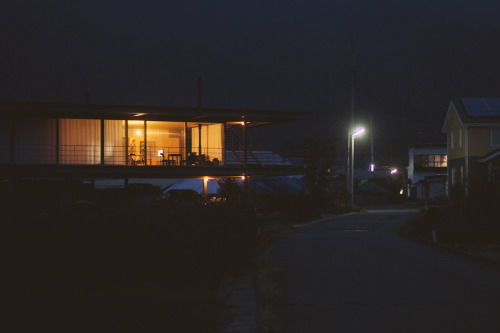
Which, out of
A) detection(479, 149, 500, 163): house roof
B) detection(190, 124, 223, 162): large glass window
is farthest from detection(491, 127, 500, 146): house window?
detection(190, 124, 223, 162): large glass window

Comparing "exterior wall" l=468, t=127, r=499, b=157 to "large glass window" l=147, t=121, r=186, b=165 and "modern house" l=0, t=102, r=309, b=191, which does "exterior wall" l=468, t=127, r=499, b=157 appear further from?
"large glass window" l=147, t=121, r=186, b=165

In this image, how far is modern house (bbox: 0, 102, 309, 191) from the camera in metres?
30.4

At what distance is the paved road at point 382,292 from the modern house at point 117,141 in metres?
15.2

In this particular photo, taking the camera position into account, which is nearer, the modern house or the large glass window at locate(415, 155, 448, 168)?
the modern house

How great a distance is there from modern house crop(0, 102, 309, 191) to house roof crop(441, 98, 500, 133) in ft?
41.2

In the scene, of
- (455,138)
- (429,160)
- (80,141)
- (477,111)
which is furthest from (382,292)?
(429,160)

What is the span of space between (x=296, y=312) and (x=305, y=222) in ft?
83.2

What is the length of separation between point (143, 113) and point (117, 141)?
2.45m

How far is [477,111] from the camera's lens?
40438 millimetres

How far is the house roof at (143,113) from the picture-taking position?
2997 centimetres

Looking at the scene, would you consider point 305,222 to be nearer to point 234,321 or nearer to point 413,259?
point 413,259

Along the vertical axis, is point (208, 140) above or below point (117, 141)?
above

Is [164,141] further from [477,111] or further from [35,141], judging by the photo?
[477,111]

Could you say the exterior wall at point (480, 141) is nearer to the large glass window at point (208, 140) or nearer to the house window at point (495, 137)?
the house window at point (495, 137)
